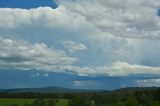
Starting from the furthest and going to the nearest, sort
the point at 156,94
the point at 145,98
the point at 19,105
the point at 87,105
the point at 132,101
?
the point at 19,105
the point at 87,105
the point at 156,94
the point at 145,98
the point at 132,101

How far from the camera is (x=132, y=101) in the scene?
94938mm

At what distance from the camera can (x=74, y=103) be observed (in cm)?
18675

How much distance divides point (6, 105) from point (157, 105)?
114 meters

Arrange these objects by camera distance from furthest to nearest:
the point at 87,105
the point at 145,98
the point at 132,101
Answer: the point at 87,105, the point at 145,98, the point at 132,101

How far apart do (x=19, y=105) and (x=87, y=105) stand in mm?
36217

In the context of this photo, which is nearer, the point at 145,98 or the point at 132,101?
the point at 132,101

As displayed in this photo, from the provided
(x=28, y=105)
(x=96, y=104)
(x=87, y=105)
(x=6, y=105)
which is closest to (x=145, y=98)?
(x=87, y=105)

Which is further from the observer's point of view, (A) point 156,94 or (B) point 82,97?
(B) point 82,97

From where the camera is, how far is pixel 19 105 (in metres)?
192

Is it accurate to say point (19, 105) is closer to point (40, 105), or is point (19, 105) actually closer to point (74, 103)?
point (40, 105)

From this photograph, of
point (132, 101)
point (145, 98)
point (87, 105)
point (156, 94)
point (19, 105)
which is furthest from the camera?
point (19, 105)

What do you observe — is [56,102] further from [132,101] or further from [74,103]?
[132,101]

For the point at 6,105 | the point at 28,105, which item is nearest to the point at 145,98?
the point at 28,105

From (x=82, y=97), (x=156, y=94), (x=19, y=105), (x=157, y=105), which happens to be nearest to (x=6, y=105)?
(x=19, y=105)
